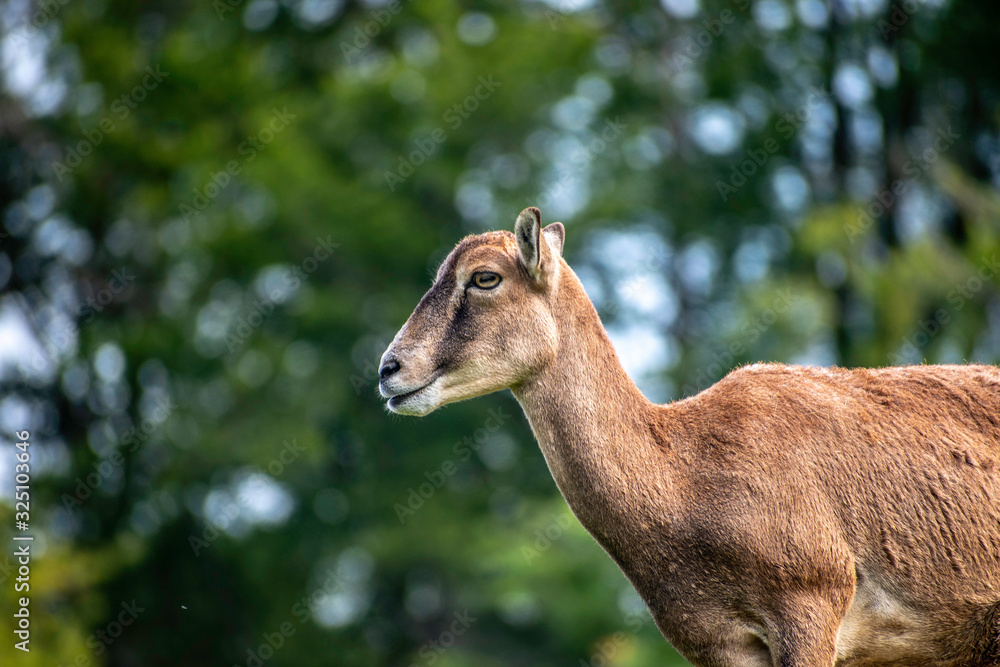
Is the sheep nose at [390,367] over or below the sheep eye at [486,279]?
below

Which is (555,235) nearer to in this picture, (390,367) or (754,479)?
(390,367)

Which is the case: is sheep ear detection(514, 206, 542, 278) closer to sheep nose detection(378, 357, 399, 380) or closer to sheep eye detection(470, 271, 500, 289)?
sheep eye detection(470, 271, 500, 289)

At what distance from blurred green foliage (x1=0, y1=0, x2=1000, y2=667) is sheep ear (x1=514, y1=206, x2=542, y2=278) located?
58.7ft

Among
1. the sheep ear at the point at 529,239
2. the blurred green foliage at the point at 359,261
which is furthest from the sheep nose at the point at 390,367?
the blurred green foliage at the point at 359,261

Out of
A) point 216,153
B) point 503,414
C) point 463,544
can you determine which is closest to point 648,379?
point 503,414

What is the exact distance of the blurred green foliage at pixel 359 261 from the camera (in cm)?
2577

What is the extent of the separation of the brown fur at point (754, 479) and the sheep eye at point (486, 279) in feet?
0.15

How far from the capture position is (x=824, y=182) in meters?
28.7

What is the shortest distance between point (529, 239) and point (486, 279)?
0.34m

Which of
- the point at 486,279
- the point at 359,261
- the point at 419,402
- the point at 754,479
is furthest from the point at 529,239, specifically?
the point at 359,261

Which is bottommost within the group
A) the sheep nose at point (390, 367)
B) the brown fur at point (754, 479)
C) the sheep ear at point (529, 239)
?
the brown fur at point (754, 479)

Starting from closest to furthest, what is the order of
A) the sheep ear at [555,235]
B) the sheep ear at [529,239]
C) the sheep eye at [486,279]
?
the sheep ear at [529,239] → the sheep eye at [486,279] → the sheep ear at [555,235]

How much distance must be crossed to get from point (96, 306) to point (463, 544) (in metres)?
10.6

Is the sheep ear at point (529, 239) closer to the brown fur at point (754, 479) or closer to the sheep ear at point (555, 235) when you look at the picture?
the brown fur at point (754, 479)
